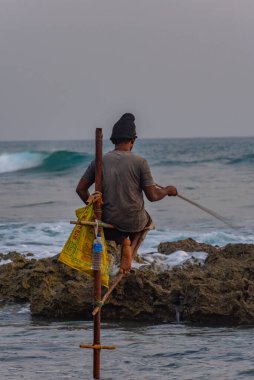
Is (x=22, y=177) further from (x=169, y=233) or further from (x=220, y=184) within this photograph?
(x=169, y=233)

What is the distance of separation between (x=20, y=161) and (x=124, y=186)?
52681 millimetres

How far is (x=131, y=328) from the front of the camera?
29.3 feet

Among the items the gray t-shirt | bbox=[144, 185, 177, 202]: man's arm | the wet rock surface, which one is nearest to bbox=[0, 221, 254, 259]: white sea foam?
the wet rock surface

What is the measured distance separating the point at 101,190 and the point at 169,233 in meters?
11.0

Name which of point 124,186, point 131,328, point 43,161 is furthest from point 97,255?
point 43,161

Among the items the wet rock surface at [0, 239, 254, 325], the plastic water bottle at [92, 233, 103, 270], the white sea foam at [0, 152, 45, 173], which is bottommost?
the wet rock surface at [0, 239, 254, 325]

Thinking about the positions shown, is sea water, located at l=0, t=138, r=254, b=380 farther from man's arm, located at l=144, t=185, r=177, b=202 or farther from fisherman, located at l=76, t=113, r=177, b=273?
man's arm, located at l=144, t=185, r=177, b=202

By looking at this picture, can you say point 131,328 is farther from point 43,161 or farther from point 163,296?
point 43,161

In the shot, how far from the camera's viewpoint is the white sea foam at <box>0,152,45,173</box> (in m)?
54.9

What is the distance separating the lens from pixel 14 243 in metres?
15.9

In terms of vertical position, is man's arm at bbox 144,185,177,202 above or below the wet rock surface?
above

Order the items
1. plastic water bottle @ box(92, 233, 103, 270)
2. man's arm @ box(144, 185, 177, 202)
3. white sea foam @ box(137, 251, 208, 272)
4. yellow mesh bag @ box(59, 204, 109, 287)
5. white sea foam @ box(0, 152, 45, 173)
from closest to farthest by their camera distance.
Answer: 1. plastic water bottle @ box(92, 233, 103, 270)
2. yellow mesh bag @ box(59, 204, 109, 287)
3. man's arm @ box(144, 185, 177, 202)
4. white sea foam @ box(137, 251, 208, 272)
5. white sea foam @ box(0, 152, 45, 173)

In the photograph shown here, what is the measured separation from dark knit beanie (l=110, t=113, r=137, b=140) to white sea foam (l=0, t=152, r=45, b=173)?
151ft

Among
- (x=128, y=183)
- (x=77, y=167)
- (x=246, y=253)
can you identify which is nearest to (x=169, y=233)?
(x=246, y=253)
